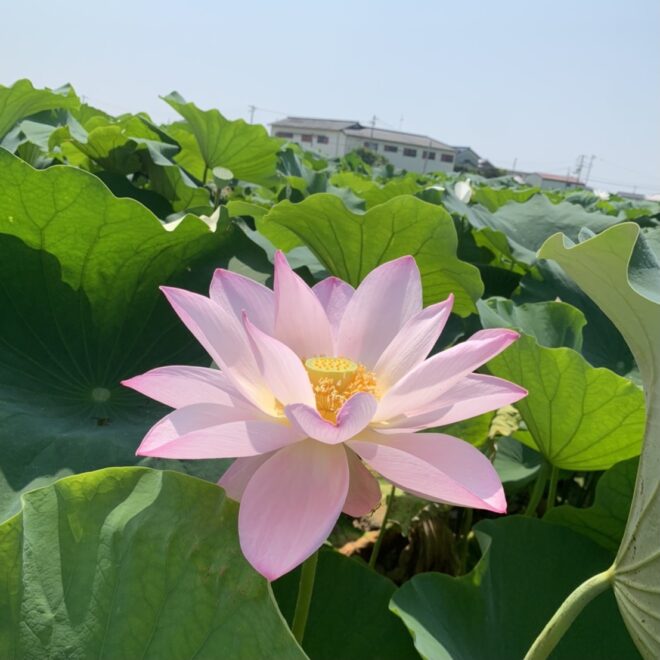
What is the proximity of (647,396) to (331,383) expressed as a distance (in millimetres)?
256

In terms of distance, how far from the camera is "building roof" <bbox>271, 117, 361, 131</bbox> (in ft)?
128

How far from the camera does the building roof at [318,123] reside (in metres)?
38.9

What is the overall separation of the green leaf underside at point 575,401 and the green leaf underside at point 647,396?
265 mm

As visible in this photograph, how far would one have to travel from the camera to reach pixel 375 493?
1.91 feet

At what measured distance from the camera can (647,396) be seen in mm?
597

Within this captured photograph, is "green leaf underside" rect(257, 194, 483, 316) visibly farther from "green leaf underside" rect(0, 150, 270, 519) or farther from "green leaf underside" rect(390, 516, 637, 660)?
"green leaf underside" rect(390, 516, 637, 660)

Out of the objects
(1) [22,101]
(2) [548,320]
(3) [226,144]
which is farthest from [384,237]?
(3) [226,144]

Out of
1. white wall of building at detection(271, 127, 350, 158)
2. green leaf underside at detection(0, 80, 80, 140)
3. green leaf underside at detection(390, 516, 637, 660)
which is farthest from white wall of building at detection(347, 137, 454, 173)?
green leaf underside at detection(390, 516, 637, 660)

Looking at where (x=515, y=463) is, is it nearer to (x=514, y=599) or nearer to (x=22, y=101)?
(x=514, y=599)

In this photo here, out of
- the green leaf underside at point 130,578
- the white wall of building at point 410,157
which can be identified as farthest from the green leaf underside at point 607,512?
the white wall of building at point 410,157

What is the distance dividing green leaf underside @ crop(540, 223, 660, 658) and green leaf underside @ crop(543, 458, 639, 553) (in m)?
0.36

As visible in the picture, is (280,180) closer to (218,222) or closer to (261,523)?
(218,222)

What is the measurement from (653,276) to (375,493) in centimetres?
34

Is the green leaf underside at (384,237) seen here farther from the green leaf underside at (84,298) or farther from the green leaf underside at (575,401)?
the green leaf underside at (575,401)
